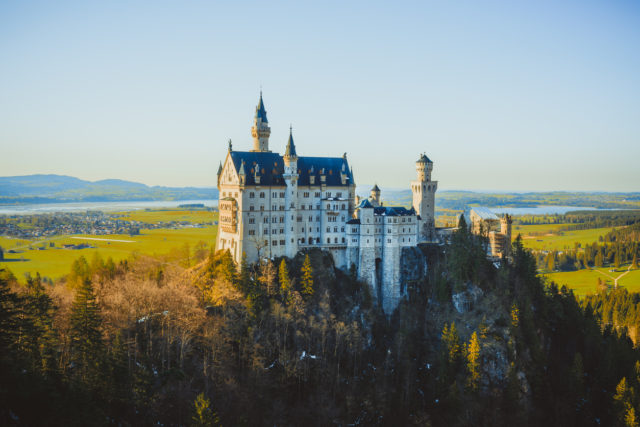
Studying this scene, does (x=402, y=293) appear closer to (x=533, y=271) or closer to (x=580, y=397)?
(x=533, y=271)

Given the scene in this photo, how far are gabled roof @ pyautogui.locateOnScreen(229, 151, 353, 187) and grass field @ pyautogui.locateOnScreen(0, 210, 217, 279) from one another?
4329 cm

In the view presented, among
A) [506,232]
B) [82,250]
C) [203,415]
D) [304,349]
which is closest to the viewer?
[203,415]

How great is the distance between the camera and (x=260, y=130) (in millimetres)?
89375

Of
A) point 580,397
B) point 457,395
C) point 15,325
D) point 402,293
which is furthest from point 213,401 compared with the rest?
point 580,397

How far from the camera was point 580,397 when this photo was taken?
250ft

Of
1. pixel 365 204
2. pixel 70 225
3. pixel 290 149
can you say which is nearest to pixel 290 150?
pixel 290 149

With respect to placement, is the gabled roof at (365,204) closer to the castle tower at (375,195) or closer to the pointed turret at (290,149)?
the castle tower at (375,195)

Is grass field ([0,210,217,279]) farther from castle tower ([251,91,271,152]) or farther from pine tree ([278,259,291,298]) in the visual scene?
pine tree ([278,259,291,298])

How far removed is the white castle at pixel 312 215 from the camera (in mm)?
80500

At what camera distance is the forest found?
49844mm

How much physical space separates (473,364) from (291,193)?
1618 inches

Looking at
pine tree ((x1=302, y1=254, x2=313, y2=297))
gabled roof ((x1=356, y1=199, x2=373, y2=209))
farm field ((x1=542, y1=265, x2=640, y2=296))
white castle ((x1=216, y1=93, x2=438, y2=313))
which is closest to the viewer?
pine tree ((x1=302, y1=254, x2=313, y2=297))

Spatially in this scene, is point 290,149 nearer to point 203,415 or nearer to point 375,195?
point 375,195

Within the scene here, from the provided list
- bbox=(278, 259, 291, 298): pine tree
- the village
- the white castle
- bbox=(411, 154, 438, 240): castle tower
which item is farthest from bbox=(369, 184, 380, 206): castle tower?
the village
